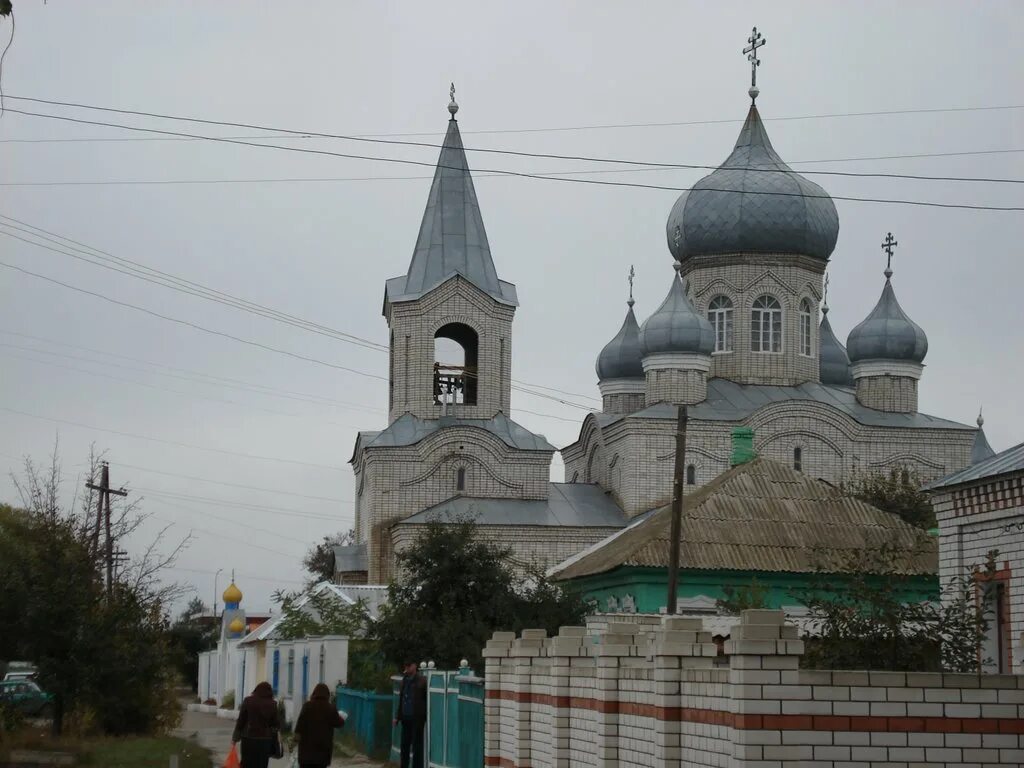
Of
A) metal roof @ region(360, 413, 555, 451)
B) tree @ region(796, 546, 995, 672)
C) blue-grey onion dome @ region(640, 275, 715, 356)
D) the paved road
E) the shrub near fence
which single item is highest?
blue-grey onion dome @ region(640, 275, 715, 356)

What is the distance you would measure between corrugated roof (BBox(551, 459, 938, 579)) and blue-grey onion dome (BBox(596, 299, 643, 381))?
21.2m

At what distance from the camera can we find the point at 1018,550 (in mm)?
14203

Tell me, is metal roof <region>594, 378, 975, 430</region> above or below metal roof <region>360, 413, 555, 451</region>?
above

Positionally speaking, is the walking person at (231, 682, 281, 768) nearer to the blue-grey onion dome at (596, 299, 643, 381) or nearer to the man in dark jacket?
the man in dark jacket

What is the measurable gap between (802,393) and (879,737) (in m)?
37.6

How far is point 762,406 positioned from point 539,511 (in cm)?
619

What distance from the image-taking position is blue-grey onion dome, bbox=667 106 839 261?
4591 centimetres

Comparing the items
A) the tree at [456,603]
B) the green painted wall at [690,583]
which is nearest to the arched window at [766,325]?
the green painted wall at [690,583]

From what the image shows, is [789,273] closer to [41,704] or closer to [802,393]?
[802,393]

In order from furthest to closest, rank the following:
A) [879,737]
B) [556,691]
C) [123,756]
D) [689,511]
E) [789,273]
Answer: [789,273]
[689,511]
[123,756]
[556,691]
[879,737]

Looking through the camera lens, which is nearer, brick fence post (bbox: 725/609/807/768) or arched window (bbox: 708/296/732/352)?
brick fence post (bbox: 725/609/807/768)

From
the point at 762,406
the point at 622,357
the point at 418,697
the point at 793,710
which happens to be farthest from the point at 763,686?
the point at 622,357

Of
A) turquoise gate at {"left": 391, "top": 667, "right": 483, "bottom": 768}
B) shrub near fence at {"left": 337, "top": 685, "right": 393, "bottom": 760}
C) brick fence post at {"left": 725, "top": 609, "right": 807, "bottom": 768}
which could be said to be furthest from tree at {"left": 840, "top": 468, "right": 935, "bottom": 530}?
brick fence post at {"left": 725, "top": 609, "right": 807, "bottom": 768}

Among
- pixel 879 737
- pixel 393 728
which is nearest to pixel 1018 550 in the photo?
pixel 879 737
